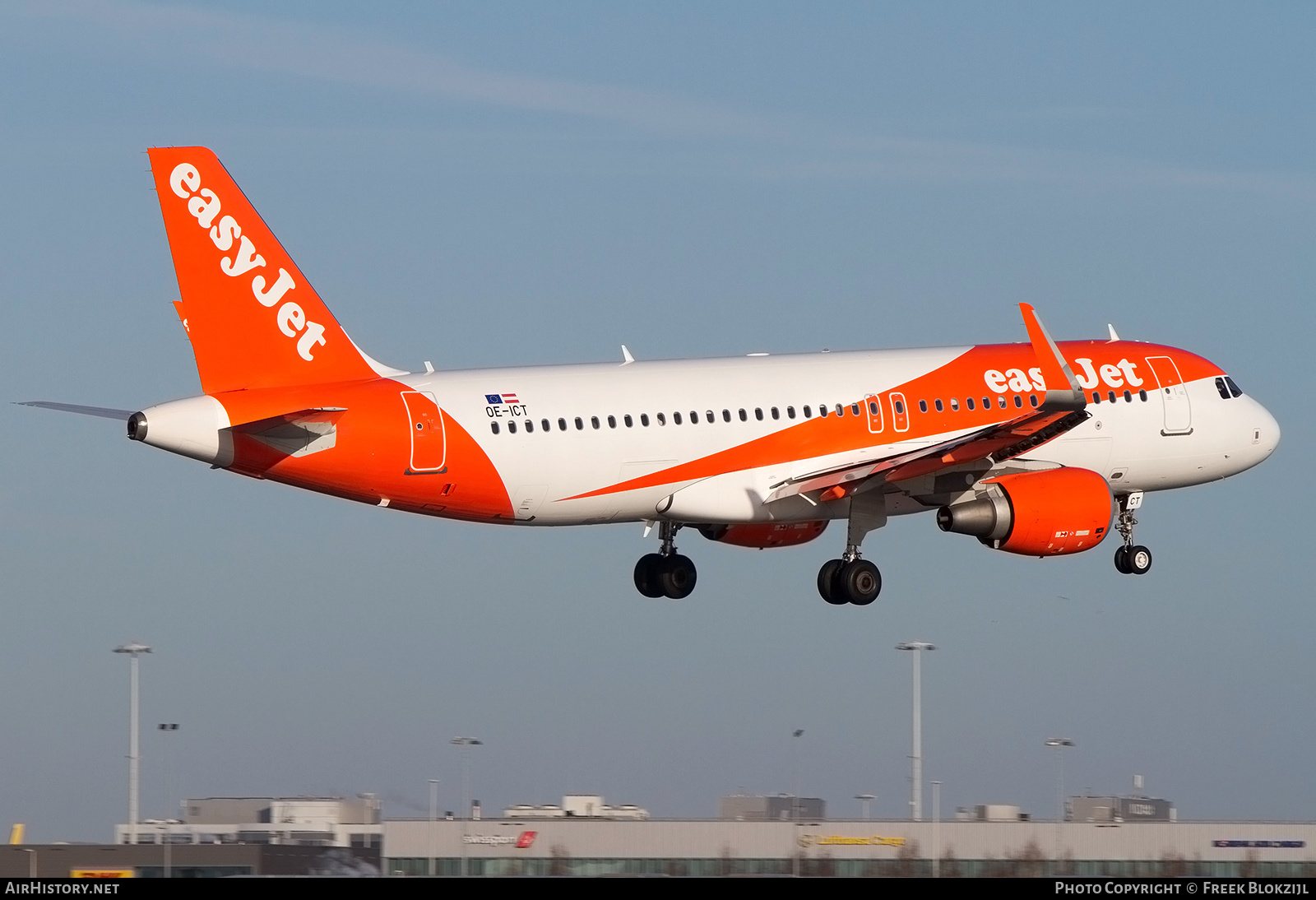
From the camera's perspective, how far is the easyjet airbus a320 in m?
48.4

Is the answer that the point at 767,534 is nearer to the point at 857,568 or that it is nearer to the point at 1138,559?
the point at 857,568

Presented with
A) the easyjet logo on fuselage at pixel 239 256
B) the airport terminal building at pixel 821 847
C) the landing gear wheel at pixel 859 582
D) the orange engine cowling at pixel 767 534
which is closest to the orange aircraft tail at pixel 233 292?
the easyjet logo on fuselage at pixel 239 256

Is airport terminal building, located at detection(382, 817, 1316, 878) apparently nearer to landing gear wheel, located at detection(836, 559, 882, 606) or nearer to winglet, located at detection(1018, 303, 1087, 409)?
landing gear wheel, located at detection(836, 559, 882, 606)

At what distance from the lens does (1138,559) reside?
193 feet

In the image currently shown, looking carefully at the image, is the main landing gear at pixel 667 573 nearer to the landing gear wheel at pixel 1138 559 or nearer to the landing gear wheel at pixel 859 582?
the landing gear wheel at pixel 859 582

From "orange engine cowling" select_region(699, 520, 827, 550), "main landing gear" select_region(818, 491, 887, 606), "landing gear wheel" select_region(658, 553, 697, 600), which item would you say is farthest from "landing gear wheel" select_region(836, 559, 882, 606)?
"landing gear wheel" select_region(658, 553, 697, 600)

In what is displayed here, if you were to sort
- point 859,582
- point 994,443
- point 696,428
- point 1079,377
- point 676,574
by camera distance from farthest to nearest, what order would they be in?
1. point 676,574
2. point 1079,377
3. point 859,582
4. point 696,428
5. point 994,443

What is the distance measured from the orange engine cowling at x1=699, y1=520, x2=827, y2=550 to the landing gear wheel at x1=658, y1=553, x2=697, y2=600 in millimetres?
943

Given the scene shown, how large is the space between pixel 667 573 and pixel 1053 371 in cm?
1229

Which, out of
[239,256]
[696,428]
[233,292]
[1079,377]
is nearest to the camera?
[233,292]

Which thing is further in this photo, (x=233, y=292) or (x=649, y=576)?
(x=649, y=576)

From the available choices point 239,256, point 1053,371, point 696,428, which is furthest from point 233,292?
point 1053,371
